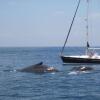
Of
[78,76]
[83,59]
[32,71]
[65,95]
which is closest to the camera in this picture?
[65,95]

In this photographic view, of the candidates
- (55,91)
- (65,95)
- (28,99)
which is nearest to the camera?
(28,99)

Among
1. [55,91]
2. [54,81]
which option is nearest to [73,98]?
[55,91]

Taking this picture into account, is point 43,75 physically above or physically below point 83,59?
above

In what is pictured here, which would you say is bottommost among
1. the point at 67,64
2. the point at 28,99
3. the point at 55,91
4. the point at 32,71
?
the point at 67,64

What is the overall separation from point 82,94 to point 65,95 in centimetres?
143

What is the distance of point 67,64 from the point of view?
71.4 metres

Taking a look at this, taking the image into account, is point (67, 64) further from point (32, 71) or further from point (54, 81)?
point (54, 81)

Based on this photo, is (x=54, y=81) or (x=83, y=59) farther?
(x=83, y=59)

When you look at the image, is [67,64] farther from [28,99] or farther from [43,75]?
[28,99]

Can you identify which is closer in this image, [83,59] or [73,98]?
[73,98]

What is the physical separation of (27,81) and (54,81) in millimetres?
2919

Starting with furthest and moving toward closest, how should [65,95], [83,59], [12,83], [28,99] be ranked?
[83,59]
[12,83]
[65,95]
[28,99]

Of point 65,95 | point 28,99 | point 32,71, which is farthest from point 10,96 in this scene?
point 32,71

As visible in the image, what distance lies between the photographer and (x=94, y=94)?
33.2 meters
